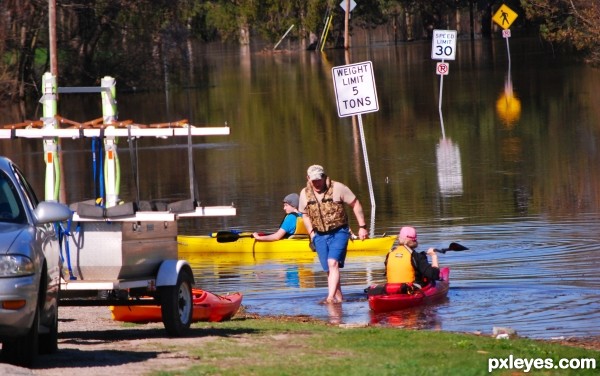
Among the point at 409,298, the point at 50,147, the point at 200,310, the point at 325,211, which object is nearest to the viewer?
the point at 50,147

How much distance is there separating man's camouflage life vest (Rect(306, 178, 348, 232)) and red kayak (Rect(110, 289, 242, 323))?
1786 millimetres

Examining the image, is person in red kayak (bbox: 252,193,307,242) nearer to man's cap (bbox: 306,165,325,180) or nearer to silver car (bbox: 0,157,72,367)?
man's cap (bbox: 306,165,325,180)

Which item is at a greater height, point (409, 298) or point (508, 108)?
point (508, 108)

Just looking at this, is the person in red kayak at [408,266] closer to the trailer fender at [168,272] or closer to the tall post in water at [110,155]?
the tall post in water at [110,155]

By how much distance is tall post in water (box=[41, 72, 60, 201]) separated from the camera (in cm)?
1306

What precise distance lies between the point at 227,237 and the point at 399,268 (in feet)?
16.9

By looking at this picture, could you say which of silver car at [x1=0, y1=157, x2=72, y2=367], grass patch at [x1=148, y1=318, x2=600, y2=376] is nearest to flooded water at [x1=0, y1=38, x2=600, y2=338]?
grass patch at [x1=148, y1=318, x2=600, y2=376]

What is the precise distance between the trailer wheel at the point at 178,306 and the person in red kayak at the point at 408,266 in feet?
11.2

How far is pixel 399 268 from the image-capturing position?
1544cm

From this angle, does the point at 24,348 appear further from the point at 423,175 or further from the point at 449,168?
the point at 449,168

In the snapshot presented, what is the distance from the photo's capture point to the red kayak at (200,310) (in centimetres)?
1344

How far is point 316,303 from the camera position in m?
15.9

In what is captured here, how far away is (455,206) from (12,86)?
29.8 meters

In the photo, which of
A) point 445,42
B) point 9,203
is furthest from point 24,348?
point 445,42
